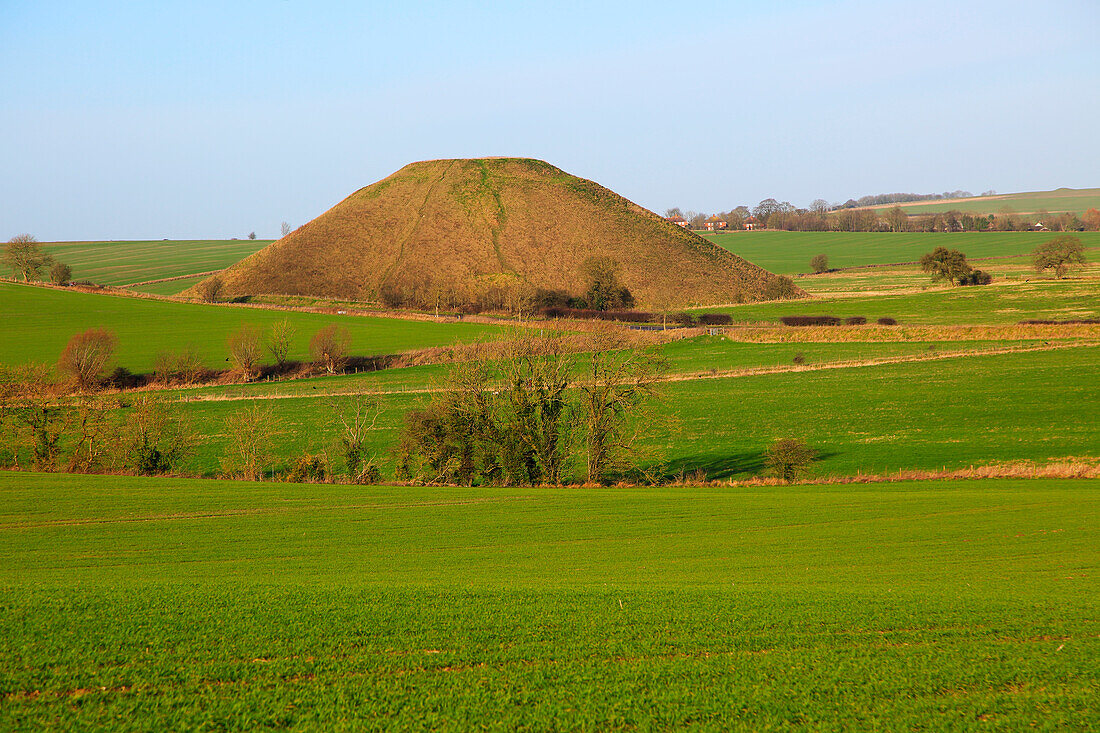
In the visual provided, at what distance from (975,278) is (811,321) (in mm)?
32980

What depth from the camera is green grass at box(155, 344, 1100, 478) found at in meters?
31.4

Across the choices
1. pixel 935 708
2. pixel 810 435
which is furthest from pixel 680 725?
pixel 810 435

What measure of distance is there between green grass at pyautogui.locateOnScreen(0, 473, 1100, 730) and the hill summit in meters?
84.8

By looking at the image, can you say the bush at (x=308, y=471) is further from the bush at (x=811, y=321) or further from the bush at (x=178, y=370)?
the bush at (x=811, y=321)

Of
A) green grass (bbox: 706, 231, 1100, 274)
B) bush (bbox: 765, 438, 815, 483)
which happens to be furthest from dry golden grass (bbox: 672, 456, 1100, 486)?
green grass (bbox: 706, 231, 1100, 274)

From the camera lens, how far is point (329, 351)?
192ft

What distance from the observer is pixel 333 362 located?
193ft

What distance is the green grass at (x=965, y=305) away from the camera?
6850cm

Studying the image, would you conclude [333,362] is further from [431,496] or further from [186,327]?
[431,496]

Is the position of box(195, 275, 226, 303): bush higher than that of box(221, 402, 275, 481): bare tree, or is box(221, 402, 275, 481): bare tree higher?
box(195, 275, 226, 303): bush

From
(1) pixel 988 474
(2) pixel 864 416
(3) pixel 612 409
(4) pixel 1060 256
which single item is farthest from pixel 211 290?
(4) pixel 1060 256

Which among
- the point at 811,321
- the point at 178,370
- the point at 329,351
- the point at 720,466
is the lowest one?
the point at 720,466

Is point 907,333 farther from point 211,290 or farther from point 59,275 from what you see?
point 59,275

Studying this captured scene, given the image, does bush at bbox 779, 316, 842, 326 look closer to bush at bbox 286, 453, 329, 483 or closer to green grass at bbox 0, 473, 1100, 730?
bush at bbox 286, 453, 329, 483
